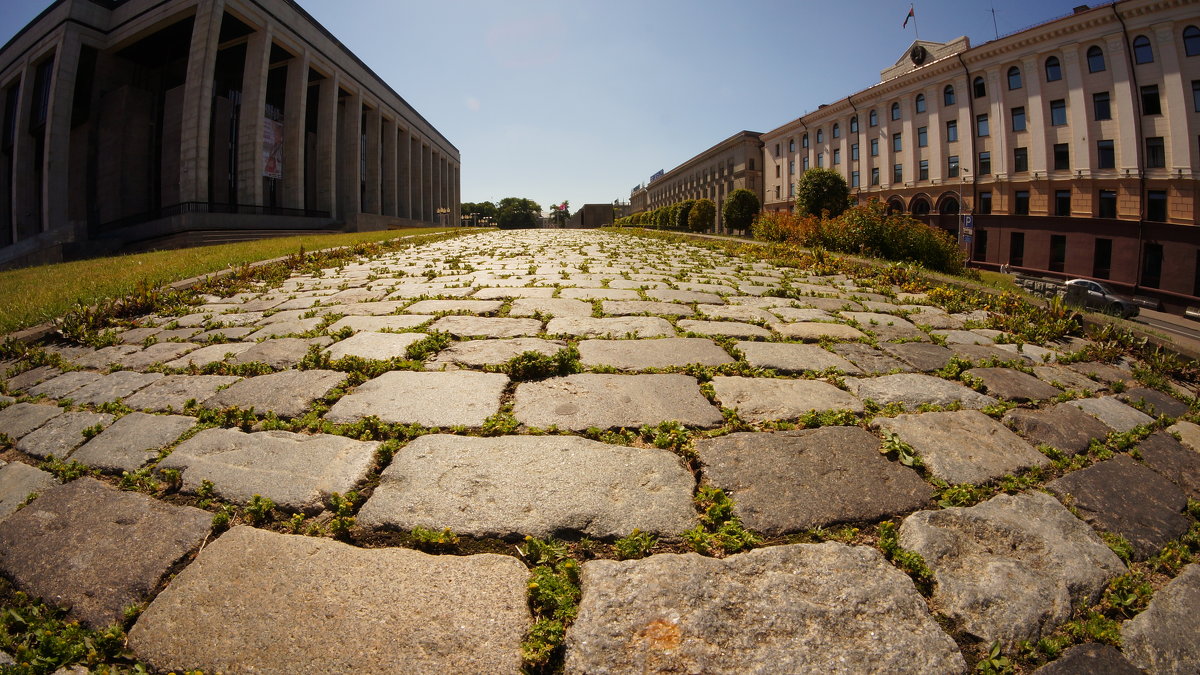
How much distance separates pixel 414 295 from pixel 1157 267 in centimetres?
3470

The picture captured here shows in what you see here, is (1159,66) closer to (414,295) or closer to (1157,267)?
(1157,267)

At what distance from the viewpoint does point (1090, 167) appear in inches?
1037

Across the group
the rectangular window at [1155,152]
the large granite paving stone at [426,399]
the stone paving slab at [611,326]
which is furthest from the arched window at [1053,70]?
the large granite paving stone at [426,399]

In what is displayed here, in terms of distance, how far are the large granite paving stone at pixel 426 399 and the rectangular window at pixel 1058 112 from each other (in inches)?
1520

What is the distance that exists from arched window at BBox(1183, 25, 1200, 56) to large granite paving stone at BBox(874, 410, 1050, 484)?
36560mm

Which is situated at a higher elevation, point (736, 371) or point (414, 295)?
point (414, 295)

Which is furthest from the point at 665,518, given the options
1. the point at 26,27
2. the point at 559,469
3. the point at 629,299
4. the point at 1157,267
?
the point at 26,27

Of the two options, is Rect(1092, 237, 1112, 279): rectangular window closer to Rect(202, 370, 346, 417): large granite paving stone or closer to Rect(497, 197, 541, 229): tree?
Rect(202, 370, 346, 417): large granite paving stone

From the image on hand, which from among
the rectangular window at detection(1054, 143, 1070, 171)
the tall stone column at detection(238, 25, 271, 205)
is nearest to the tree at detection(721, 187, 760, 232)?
the rectangular window at detection(1054, 143, 1070, 171)

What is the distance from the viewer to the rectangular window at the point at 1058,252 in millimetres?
27641

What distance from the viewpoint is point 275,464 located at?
1.96 meters

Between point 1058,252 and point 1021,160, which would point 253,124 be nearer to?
point 1021,160

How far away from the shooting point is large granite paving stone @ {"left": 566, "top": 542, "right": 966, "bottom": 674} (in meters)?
1.12

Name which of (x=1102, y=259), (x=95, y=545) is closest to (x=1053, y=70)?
(x=1102, y=259)
